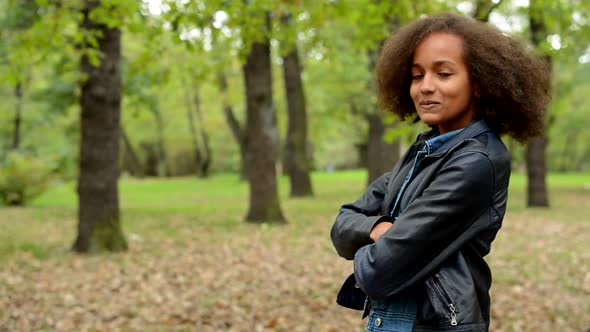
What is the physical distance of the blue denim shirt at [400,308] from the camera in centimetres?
208

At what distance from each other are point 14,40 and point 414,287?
20.8 feet

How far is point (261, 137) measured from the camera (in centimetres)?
1231

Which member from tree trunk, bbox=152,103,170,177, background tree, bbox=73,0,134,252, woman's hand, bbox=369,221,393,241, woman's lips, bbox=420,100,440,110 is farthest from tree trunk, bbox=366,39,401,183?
tree trunk, bbox=152,103,170,177

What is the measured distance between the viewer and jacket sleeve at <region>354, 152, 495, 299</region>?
77.2 inches

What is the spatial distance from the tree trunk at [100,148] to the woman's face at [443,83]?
285 inches

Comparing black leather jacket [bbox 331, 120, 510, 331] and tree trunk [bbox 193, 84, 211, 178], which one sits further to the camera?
tree trunk [bbox 193, 84, 211, 178]

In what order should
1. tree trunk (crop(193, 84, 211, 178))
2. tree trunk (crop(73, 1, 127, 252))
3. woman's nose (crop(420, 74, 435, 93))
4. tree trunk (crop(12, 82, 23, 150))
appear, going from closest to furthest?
1. woman's nose (crop(420, 74, 435, 93))
2. tree trunk (crop(73, 1, 127, 252))
3. tree trunk (crop(12, 82, 23, 150))
4. tree trunk (crop(193, 84, 211, 178))

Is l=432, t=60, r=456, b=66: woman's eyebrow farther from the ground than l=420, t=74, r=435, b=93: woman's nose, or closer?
farther from the ground

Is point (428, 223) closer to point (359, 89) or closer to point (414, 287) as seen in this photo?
point (414, 287)

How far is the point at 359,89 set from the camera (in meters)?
24.0

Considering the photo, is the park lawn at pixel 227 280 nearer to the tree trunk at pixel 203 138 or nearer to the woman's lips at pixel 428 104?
the woman's lips at pixel 428 104

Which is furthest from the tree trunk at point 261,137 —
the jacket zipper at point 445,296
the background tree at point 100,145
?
the jacket zipper at point 445,296

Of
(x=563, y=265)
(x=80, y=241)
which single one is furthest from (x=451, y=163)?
(x=80, y=241)

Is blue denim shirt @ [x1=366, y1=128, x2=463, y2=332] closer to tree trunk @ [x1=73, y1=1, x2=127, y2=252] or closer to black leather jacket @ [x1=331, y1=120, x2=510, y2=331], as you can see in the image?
black leather jacket @ [x1=331, y1=120, x2=510, y2=331]
